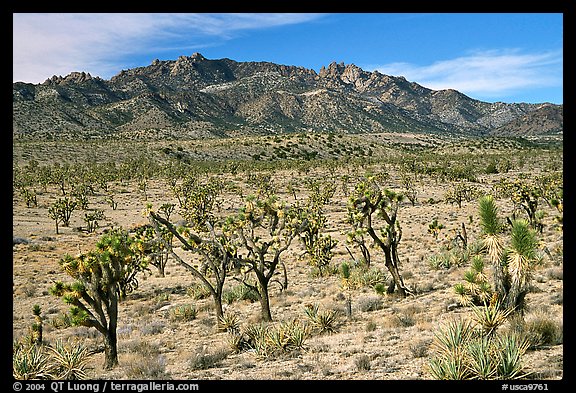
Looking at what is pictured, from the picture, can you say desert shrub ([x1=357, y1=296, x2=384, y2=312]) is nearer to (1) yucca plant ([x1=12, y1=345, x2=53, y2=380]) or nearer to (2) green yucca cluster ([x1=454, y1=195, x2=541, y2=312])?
(2) green yucca cluster ([x1=454, y1=195, x2=541, y2=312])

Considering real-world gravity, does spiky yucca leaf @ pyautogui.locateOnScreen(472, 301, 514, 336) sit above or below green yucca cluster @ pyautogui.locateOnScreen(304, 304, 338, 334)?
above

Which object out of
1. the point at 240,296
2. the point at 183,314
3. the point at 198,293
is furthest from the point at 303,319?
the point at 198,293

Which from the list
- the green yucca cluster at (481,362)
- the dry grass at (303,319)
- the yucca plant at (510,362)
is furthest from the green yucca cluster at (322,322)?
the yucca plant at (510,362)

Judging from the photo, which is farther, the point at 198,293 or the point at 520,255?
the point at 198,293

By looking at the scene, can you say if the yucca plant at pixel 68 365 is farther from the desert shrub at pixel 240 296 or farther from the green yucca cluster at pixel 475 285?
the green yucca cluster at pixel 475 285

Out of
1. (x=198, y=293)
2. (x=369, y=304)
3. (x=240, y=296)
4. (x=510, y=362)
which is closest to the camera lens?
(x=510, y=362)

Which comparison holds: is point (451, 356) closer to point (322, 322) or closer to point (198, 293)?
point (322, 322)

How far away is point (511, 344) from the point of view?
6254 mm

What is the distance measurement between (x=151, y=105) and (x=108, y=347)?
205 m

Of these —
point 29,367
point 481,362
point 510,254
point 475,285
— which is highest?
point 510,254

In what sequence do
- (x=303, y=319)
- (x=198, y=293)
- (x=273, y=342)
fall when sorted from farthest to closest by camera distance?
(x=198, y=293), (x=303, y=319), (x=273, y=342)

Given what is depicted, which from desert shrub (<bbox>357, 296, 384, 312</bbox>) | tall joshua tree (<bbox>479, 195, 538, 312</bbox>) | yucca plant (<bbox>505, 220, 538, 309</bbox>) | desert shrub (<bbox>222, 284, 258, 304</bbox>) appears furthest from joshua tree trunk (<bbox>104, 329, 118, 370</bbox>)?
yucca plant (<bbox>505, 220, 538, 309</bbox>)
